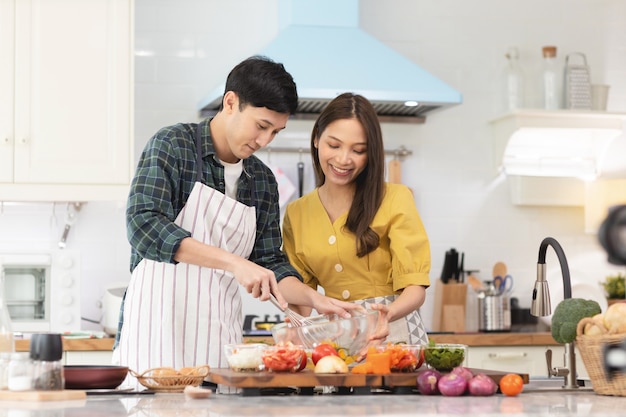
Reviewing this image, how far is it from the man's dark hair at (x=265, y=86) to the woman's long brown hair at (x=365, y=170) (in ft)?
0.87

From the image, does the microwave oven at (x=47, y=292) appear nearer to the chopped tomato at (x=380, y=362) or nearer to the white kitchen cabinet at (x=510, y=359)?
the white kitchen cabinet at (x=510, y=359)

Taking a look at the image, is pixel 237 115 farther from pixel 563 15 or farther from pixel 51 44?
pixel 563 15

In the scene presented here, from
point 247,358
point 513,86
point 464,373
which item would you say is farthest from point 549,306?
point 513,86

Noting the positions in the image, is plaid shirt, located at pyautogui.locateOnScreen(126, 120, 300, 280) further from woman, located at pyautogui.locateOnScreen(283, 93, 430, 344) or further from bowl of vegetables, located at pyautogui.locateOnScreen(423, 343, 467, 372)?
bowl of vegetables, located at pyautogui.locateOnScreen(423, 343, 467, 372)

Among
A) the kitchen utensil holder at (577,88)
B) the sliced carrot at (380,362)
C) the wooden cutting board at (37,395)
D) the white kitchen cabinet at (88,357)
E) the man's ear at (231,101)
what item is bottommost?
the white kitchen cabinet at (88,357)

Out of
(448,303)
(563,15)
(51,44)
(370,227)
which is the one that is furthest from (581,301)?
(563,15)

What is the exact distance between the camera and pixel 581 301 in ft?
7.23

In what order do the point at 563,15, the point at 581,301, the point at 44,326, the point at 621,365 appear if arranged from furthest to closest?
the point at 563,15
the point at 44,326
the point at 581,301
the point at 621,365

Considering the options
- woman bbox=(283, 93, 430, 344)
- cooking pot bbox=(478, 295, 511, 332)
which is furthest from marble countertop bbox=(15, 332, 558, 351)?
woman bbox=(283, 93, 430, 344)

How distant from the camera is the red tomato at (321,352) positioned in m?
2.04

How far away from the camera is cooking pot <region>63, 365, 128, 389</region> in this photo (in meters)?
1.96

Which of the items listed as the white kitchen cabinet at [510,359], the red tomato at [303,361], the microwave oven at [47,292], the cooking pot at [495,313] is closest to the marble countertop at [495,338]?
the white kitchen cabinet at [510,359]

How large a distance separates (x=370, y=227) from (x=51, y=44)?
199cm

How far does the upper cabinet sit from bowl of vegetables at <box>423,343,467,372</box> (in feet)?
7.40
